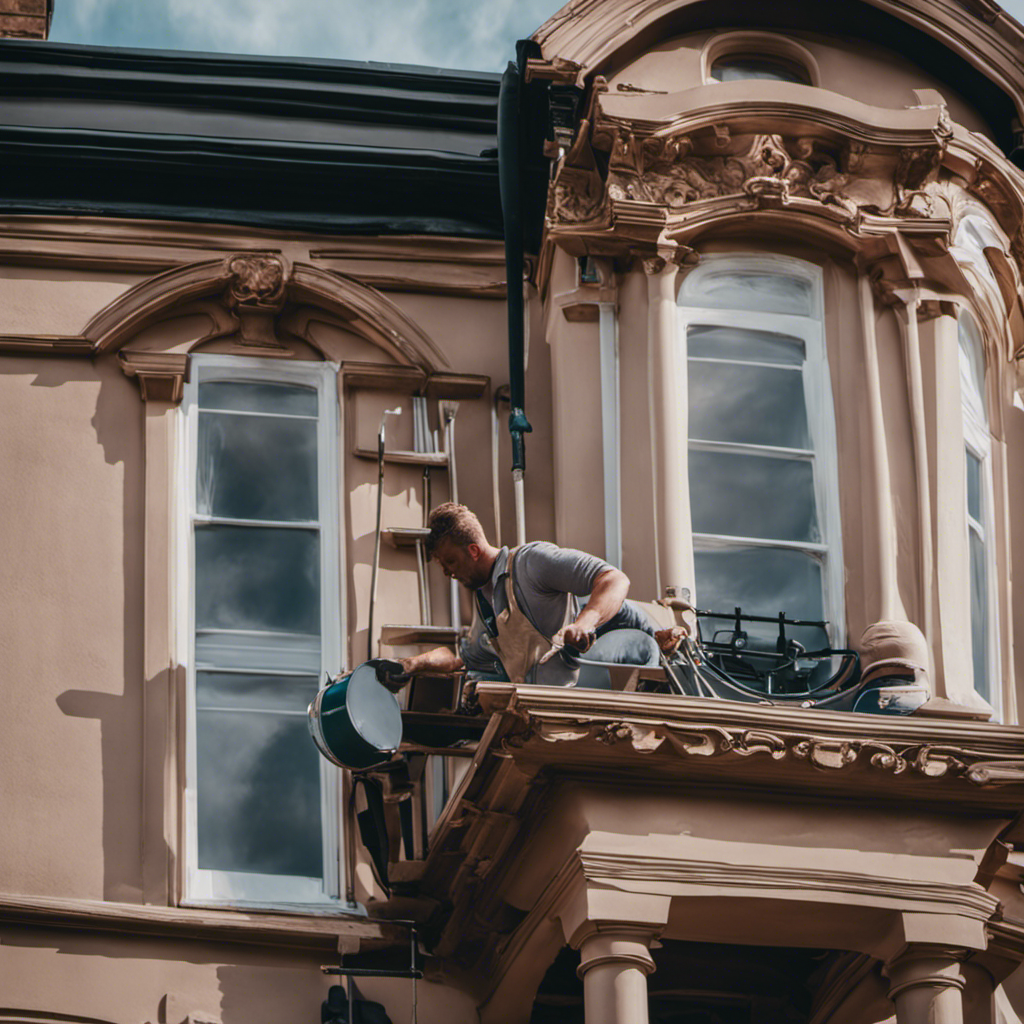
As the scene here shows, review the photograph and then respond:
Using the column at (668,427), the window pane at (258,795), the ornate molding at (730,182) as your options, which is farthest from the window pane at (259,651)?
the ornate molding at (730,182)

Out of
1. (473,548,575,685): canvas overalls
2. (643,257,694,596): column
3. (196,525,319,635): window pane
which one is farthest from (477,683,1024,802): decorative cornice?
(196,525,319,635): window pane

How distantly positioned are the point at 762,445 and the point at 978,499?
1437 millimetres

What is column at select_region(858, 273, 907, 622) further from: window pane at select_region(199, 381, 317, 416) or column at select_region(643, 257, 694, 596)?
window pane at select_region(199, 381, 317, 416)

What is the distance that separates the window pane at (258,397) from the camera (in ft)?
44.0

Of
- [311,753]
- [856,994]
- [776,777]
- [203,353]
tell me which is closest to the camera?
[776,777]

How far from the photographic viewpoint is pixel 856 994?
39.0ft

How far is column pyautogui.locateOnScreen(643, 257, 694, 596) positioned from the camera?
12.3 meters

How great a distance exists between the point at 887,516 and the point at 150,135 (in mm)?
4687

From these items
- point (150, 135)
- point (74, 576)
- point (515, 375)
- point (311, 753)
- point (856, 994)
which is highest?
point (150, 135)

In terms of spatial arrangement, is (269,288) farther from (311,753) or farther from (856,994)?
(856,994)

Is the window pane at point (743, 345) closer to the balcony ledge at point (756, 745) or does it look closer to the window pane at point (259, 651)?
the window pane at point (259, 651)

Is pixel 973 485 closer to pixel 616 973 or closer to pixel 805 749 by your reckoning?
pixel 805 749

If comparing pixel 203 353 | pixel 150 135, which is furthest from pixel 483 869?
pixel 150 135

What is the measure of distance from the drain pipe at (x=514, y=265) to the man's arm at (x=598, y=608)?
4.62 feet
